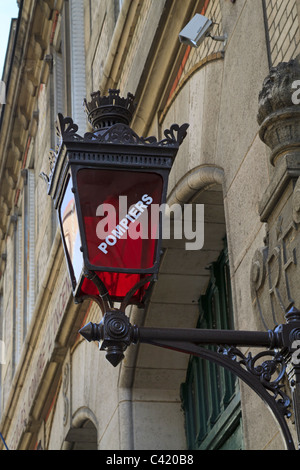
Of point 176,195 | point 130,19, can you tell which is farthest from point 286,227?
point 130,19

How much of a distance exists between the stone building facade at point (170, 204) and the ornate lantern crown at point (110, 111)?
2.56ft

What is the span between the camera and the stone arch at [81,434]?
12.4m

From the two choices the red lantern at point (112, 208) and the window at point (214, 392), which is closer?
the red lantern at point (112, 208)

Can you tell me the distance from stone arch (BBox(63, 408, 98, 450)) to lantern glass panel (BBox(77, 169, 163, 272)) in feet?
26.4

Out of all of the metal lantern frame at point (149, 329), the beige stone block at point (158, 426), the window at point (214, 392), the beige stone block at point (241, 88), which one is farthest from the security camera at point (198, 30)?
the beige stone block at point (158, 426)

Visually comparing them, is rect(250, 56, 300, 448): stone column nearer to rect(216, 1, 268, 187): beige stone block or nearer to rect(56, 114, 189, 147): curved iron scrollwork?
rect(56, 114, 189, 147): curved iron scrollwork

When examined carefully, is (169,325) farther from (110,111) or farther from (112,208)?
(112,208)

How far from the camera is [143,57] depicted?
30.2 ft

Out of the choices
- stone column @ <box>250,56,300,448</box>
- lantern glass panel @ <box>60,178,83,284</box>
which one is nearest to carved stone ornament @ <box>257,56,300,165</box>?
stone column @ <box>250,56,300,448</box>

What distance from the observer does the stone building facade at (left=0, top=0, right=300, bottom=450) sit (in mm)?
5734

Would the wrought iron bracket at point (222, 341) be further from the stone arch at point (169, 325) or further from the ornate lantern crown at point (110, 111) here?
the stone arch at point (169, 325)

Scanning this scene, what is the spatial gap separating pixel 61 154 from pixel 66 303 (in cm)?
801

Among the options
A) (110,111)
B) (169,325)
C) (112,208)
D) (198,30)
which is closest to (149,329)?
(112,208)
